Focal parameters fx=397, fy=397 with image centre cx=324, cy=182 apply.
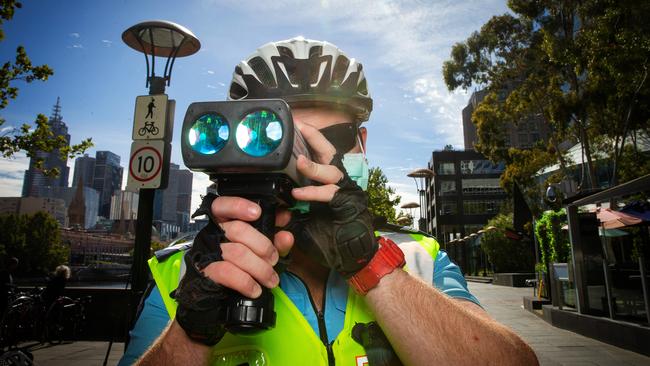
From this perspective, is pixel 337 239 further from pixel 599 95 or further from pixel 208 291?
pixel 599 95

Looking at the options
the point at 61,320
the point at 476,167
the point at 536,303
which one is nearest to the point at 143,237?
the point at 61,320

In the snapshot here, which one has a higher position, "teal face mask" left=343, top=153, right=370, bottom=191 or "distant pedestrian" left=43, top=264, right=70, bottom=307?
"teal face mask" left=343, top=153, right=370, bottom=191

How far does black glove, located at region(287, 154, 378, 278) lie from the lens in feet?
4.44

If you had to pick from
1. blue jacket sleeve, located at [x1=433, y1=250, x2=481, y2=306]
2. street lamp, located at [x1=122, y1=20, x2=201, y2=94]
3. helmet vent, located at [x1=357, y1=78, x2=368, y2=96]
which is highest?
street lamp, located at [x1=122, y1=20, x2=201, y2=94]

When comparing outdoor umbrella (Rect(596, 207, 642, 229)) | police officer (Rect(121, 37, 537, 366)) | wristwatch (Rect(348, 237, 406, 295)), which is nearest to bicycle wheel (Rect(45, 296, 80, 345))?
police officer (Rect(121, 37, 537, 366))

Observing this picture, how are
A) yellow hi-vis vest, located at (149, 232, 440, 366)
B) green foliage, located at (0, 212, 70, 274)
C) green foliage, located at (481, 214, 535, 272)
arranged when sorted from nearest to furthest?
1. yellow hi-vis vest, located at (149, 232, 440, 366)
2. green foliage, located at (481, 214, 535, 272)
3. green foliage, located at (0, 212, 70, 274)

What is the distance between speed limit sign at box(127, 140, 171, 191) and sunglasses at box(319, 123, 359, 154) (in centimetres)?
334

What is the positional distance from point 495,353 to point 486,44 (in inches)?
842

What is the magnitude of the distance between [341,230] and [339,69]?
1258 mm

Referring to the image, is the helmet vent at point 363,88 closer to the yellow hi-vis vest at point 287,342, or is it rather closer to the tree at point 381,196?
the yellow hi-vis vest at point 287,342

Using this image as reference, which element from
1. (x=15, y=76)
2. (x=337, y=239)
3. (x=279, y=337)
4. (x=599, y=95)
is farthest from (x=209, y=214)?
(x=599, y=95)

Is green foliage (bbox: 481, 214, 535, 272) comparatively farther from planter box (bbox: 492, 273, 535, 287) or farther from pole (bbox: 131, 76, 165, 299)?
pole (bbox: 131, 76, 165, 299)

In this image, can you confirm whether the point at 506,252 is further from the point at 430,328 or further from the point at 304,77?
the point at 430,328

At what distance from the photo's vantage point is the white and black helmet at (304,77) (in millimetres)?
2035
